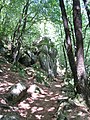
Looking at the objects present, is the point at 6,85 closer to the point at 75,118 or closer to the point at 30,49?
the point at 75,118

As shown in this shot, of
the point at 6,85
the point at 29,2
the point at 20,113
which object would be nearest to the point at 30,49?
the point at 29,2

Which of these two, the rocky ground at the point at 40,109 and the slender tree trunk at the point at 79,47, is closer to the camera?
the rocky ground at the point at 40,109

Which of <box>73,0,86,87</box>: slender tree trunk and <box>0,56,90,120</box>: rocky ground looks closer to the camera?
<box>0,56,90,120</box>: rocky ground

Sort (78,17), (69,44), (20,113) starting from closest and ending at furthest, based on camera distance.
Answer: (20,113) < (78,17) < (69,44)

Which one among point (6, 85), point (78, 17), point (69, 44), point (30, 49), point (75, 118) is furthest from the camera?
point (30, 49)

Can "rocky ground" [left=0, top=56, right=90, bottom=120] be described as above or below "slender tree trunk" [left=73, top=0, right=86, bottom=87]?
below

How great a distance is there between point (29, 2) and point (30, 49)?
219 inches

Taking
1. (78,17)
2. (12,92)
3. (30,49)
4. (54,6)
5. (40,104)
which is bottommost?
(40,104)

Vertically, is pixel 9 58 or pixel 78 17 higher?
pixel 78 17

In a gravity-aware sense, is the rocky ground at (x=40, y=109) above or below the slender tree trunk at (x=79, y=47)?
below

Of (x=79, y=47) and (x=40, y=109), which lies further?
(x=40, y=109)

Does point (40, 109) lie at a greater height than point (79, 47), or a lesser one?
lesser

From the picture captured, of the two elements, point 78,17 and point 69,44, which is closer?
point 78,17

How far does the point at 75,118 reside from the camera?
7.16m
